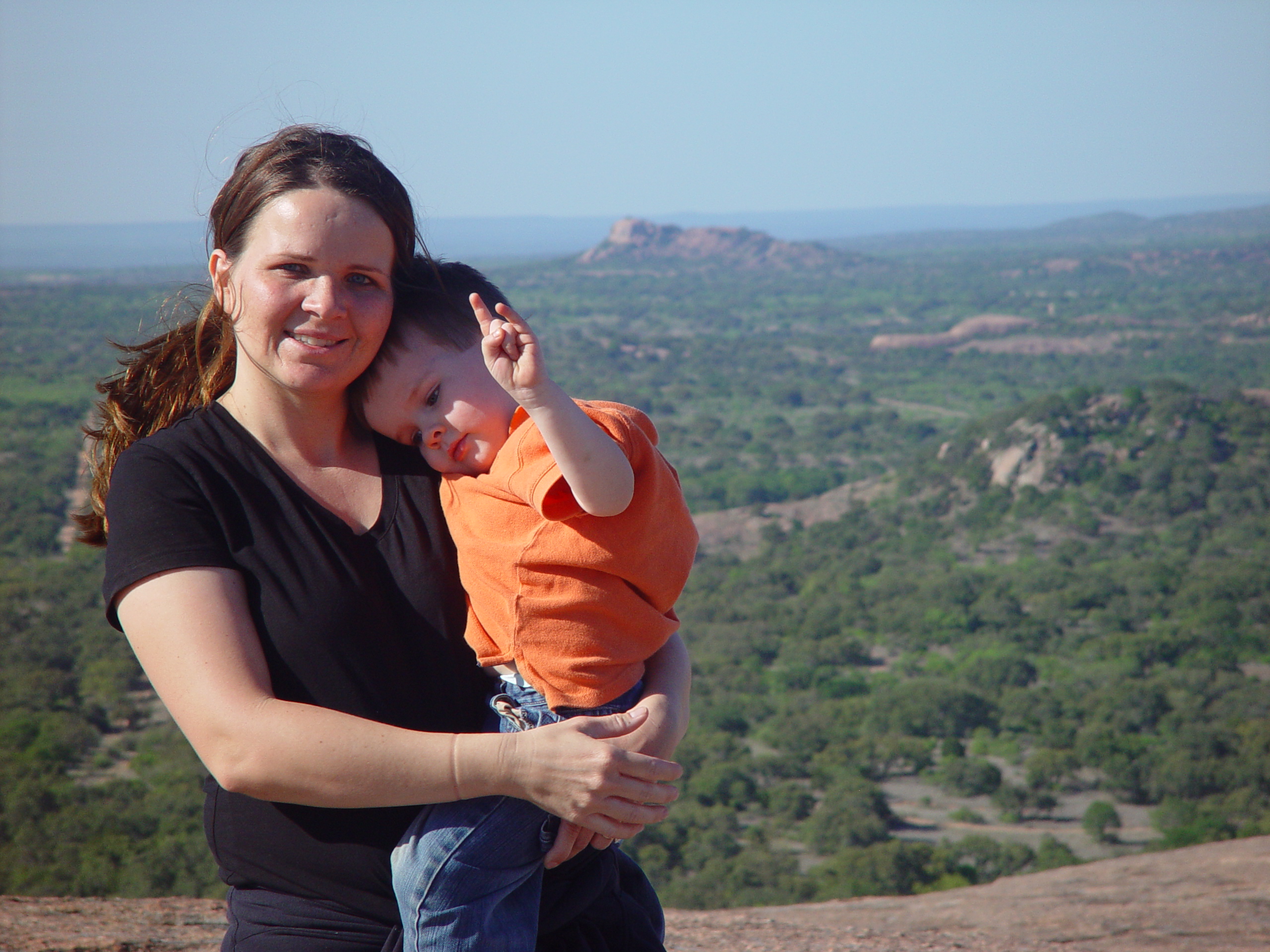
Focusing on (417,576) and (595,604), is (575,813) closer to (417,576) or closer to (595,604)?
(595,604)

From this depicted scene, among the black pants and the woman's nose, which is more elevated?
the woman's nose

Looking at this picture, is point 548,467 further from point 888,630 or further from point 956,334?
point 956,334

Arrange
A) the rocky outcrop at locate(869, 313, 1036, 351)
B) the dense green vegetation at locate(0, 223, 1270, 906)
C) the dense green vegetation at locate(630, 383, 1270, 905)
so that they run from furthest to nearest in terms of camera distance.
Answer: the rocky outcrop at locate(869, 313, 1036, 351), the dense green vegetation at locate(630, 383, 1270, 905), the dense green vegetation at locate(0, 223, 1270, 906)

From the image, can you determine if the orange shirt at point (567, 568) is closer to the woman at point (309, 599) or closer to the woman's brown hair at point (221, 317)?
the woman at point (309, 599)

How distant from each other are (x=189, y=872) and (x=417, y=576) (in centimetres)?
1738

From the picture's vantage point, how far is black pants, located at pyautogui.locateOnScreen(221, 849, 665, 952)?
1813 mm

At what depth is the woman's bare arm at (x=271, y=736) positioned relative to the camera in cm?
160

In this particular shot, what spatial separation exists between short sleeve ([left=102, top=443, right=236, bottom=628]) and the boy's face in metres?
0.43

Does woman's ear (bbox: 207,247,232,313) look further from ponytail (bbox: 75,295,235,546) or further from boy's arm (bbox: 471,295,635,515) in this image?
boy's arm (bbox: 471,295,635,515)

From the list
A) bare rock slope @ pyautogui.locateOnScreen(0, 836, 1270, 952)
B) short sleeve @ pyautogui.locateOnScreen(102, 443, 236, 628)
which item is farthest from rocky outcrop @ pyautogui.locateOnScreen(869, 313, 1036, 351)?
short sleeve @ pyautogui.locateOnScreen(102, 443, 236, 628)

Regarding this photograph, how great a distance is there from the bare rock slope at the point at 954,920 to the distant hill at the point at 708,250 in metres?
145

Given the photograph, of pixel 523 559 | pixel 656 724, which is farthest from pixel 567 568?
pixel 656 724

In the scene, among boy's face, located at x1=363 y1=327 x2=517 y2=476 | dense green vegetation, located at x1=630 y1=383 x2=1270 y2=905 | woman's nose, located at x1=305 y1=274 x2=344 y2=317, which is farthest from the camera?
dense green vegetation, located at x1=630 y1=383 x2=1270 y2=905

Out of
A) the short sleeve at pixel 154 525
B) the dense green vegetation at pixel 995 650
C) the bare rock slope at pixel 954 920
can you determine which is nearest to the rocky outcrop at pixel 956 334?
the dense green vegetation at pixel 995 650
